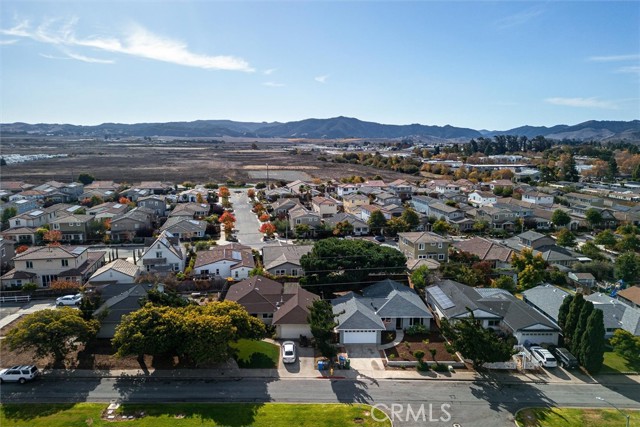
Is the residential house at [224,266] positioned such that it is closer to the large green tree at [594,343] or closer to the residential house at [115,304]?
the residential house at [115,304]

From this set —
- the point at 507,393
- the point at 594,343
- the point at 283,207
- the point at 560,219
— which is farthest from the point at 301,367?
the point at 560,219

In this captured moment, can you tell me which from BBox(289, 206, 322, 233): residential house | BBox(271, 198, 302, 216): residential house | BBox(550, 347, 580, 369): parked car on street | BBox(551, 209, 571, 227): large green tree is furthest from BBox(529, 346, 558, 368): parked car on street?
BBox(271, 198, 302, 216): residential house

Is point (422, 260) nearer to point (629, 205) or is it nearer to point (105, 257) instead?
point (105, 257)

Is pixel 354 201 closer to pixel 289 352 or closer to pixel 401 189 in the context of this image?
pixel 401 189

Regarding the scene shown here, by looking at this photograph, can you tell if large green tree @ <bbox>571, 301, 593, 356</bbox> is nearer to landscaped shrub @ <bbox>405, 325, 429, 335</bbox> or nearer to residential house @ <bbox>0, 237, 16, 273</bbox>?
landscaped shrub @ <bbox>405, 325, 429, 335</bbox>

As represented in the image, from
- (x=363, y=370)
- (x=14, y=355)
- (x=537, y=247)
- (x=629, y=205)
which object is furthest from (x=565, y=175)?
(x=14, y=355)

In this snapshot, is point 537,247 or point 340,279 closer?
point 340,279

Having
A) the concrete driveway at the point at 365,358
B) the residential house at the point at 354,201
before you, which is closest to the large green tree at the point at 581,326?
the concrete driveway at the point at 365,358

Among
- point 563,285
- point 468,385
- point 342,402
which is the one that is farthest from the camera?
point 563,285
